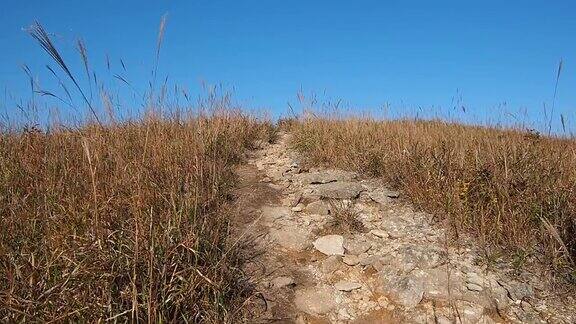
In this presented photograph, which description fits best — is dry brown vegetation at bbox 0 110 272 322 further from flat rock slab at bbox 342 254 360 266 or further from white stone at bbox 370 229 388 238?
white stone at bbox 370 229 388 238

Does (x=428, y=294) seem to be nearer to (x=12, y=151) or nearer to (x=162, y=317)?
(x=162, y=317)

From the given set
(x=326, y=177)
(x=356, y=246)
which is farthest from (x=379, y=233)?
(x=326, y=177)

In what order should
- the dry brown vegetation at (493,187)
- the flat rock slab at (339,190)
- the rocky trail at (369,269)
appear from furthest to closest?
the flat rock slab at (339,190)
the dry brown vegetation at (493,187)
the rocky trail at (369,269)

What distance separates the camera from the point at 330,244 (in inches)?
153

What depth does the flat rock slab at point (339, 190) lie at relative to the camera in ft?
15.7

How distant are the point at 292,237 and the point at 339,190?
3.47 feet

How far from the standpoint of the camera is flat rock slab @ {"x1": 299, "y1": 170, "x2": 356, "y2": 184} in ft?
17.5

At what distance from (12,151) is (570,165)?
20.0ft

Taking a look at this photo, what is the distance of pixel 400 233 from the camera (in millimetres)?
3969

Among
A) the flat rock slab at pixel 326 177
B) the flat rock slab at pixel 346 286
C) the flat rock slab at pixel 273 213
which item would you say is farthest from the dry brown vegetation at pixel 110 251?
the flat rock slab at pixel 326 177

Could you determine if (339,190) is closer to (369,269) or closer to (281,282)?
(369,269)

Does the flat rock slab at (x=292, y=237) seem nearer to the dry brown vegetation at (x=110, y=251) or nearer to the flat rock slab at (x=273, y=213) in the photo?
the flat rock slab at (x=273, y=213)

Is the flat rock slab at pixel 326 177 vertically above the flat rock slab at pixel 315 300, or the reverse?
the flat rock slab at pixel 326 177

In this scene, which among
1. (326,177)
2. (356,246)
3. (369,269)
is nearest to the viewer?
(369,269)
